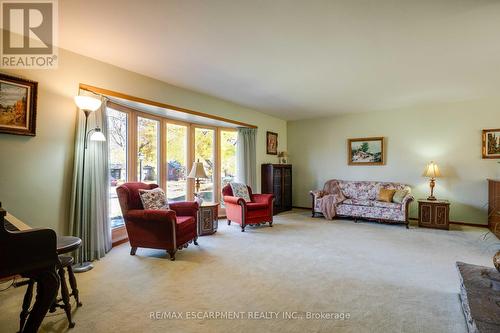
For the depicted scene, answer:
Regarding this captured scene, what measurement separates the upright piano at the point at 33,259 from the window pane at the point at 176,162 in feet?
11.3

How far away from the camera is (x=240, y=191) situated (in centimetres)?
523

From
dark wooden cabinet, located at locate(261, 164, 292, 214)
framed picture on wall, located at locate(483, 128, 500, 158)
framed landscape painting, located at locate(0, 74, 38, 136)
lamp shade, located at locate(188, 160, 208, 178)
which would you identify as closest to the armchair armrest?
lamp shade, located at locate(188, 160, 208, 178)

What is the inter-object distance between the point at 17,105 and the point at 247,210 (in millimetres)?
3627

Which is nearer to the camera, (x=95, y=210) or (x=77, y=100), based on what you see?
(x=77, y=100)

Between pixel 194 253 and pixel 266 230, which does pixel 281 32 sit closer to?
pixel 194 253

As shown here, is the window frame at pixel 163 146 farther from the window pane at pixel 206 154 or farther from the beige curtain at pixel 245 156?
the beige curtain at pixel 245 156

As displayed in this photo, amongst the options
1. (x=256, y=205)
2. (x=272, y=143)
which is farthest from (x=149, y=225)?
(x=272, y=143)

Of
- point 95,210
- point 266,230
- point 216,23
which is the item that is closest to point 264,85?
point 216,23

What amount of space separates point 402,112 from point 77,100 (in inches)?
255

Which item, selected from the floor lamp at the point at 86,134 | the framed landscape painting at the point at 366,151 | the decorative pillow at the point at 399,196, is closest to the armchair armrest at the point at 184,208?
the floor lamp at the point at 86,134

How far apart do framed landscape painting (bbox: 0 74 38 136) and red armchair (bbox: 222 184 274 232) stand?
323 cm

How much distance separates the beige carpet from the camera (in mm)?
1921

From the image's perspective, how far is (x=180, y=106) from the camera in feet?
14.5

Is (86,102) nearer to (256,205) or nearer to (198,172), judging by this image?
(198,172)
